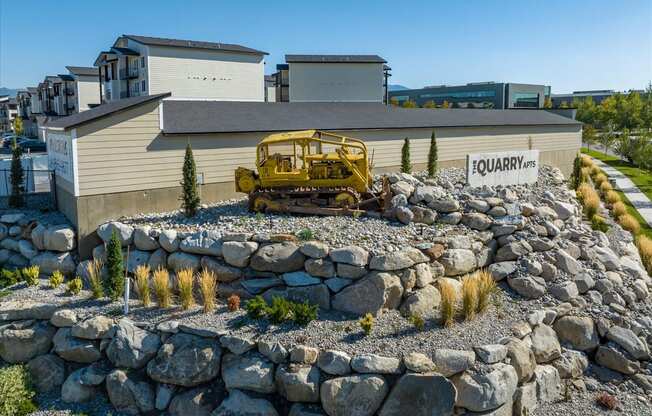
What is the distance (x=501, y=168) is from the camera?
18078 mm

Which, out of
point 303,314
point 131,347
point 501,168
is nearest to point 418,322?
point 303,314

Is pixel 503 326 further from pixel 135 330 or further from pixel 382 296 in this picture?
pixel 135 330

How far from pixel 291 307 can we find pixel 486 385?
165 inches

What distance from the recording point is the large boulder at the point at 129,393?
11.0 meters

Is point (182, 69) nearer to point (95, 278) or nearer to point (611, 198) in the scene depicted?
point (95, 278)

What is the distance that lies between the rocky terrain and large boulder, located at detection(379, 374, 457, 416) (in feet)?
0.08

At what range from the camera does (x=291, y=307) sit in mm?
11594

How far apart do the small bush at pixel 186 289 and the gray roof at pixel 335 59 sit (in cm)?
2940

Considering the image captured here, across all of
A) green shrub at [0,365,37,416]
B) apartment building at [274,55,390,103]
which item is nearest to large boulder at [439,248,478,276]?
green shrub at [0,365,37,416]

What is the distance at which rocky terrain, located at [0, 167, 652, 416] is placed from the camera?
1026 centimetres

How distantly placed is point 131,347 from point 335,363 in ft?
14.4

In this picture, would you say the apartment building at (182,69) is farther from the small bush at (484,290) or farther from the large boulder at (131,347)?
the small bush at (484,290)

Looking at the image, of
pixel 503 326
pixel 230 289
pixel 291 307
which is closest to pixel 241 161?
pixel 230 289

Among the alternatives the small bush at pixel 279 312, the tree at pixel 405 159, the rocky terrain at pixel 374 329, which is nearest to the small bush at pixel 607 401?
the rocky terrain at pixel 374 329
